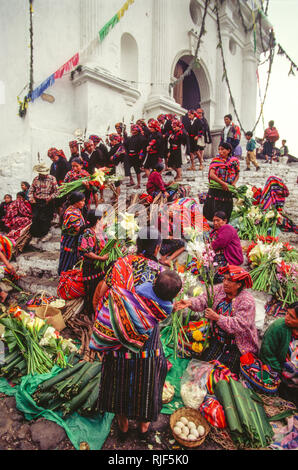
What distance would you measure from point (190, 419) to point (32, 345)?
1532 mm

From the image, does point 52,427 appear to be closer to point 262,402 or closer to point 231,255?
point 262,402

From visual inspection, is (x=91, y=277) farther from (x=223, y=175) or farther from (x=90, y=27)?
(x=90, y=27)

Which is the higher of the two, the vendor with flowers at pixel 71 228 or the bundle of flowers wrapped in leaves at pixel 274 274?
the vendor with flowers at pixel 71 228

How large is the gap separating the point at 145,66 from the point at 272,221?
9.01 m

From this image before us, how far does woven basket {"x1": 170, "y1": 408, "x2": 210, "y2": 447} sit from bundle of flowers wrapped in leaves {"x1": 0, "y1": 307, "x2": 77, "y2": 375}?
3.72ft

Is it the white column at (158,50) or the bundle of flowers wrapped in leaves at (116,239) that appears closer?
the bundle of flowers wrapped in leaves at (116,239)

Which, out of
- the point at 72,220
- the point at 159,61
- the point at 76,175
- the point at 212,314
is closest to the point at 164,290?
the point at 212,314

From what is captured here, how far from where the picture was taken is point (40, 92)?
8.13 m

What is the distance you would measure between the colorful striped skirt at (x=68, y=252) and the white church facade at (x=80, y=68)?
5280 millimetres

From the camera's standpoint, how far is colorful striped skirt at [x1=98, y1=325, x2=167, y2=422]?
1.93 m

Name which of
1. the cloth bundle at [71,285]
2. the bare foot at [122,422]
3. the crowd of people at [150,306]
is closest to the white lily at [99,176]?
the crowd of people at [150,306]

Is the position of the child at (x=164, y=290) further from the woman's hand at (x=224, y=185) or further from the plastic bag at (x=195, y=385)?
the woman's hand at (x=224, y=185)

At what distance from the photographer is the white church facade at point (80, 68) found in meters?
8.27

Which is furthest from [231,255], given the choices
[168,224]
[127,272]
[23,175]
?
[23,175]
